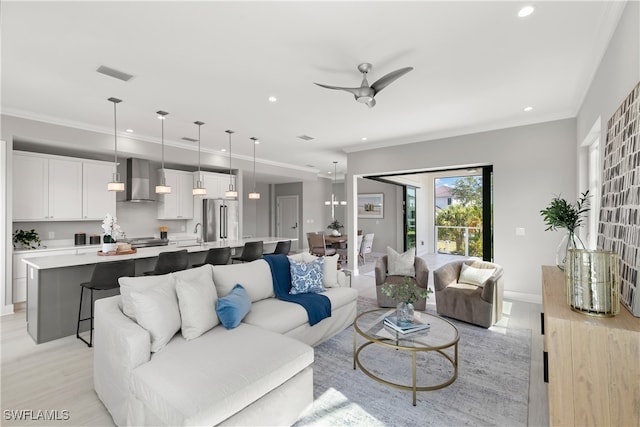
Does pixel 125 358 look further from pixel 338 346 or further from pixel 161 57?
pixel 161 57

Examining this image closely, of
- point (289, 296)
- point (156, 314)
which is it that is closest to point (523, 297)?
point (289, 296)

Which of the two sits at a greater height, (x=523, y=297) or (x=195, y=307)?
(x=195, y=307)

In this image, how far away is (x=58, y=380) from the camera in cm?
260

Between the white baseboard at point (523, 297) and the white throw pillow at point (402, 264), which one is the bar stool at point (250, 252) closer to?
the white throw pillow at point (402, 264)

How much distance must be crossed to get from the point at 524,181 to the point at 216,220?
6.06 meters

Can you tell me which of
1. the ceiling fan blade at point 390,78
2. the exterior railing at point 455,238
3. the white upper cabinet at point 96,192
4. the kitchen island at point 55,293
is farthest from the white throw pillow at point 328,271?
the exterior railing at point 455,238

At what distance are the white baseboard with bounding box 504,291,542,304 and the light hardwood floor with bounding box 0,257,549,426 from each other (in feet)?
3.37

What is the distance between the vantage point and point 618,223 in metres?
1.96

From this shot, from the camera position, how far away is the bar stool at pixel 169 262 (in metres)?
3.99

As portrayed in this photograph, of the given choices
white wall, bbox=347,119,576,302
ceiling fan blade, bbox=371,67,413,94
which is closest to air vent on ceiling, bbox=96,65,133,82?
ceiling fan blade, bbox=371,67,413,94

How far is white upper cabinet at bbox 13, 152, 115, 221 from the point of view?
4.66 meters

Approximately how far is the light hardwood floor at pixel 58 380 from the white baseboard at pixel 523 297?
1.03m

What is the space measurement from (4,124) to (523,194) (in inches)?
303

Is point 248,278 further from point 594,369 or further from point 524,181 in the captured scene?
point 524,181
